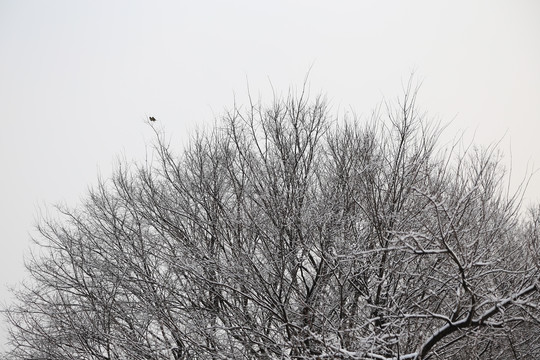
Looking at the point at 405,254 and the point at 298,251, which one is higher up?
the point at 298,251

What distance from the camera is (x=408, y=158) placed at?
6.52 m

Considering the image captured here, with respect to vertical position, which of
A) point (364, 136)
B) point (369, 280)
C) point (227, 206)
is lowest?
point (369, 280)

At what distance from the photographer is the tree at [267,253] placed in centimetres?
511

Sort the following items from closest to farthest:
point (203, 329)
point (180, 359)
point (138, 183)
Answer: point (203, 329) → point (180, 359) → point (138, 183)

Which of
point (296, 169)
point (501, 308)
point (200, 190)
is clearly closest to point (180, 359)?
point (200, 190)

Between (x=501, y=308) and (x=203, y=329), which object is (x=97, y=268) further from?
(x=501, y=308)

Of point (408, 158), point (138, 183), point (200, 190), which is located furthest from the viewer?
point (138, 183)

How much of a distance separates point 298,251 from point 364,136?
2.39 m

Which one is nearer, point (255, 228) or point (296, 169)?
point (255, 228)

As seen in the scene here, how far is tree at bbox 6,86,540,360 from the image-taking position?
5.11 m

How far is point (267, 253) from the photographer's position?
6367mm

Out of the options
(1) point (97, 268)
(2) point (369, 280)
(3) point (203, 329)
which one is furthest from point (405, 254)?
(1) point (97, 268)

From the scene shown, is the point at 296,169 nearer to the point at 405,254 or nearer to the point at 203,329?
the point at 405,254

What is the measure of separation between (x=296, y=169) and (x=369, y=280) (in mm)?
2088
